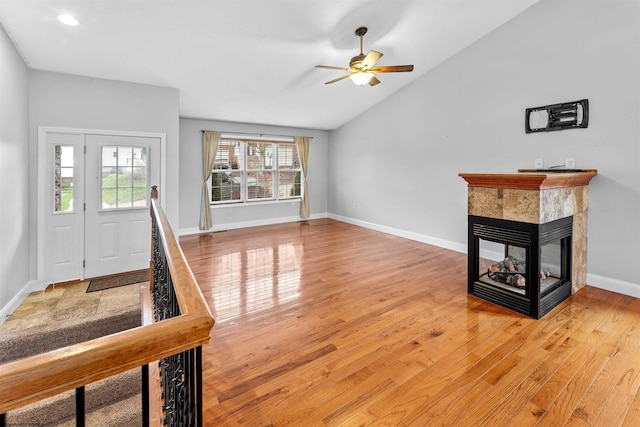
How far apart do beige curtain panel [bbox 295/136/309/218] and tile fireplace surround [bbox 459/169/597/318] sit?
5.18 m

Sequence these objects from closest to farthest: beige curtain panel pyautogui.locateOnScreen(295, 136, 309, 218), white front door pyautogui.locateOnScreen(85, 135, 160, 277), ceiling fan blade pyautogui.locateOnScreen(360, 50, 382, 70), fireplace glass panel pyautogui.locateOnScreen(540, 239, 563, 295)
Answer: fireplace glass panel pyautogui.locateOnScreen(540, 239, 563, 295)
ceiling fan blade pyautogui.locateOnScreen(360, 50, 382, 70)
white front door pyautogui.locateOnScreen(85, 135, 160, 277)
beige curtain panel pyautogui.locateOnScreen(295, 136, 309, 218)

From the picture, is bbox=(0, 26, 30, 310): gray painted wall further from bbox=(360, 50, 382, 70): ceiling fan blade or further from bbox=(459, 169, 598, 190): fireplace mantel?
bbox=(459, 169, 598, 190): fireplace mantel

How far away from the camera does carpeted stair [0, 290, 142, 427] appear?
2012 millimetres

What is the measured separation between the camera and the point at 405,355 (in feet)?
7.68

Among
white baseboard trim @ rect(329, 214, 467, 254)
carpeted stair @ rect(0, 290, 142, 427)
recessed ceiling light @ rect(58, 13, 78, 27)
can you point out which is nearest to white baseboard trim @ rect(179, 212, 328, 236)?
white baseboard trim @ rect(329, 214, 467, 254)

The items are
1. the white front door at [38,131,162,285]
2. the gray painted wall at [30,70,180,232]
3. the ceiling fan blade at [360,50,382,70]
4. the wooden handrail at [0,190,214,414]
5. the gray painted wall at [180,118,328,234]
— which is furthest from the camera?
the gray painted wall at [180,118,328,234]

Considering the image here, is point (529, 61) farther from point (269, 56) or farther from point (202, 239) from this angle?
point (202, 239)

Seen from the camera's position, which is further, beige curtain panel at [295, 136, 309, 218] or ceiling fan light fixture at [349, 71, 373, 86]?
beige curtain panel at [295, 136, 309, 218]

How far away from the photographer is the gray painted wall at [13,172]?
124 inches

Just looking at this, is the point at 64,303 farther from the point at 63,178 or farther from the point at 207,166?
the point at 207,166

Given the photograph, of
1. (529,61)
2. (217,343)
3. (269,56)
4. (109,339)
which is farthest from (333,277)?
(529,61)

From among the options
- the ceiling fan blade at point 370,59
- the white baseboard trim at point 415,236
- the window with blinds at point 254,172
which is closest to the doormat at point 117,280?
the window with blinds at point 254,172

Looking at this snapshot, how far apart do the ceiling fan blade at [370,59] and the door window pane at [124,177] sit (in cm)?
327

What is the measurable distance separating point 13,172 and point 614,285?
6.69 metres
